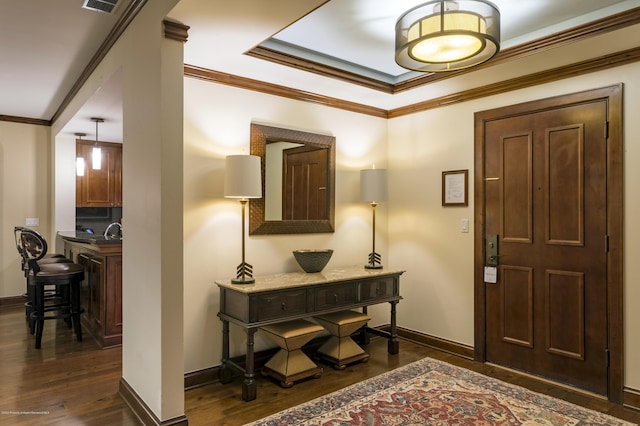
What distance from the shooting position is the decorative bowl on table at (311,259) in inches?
139

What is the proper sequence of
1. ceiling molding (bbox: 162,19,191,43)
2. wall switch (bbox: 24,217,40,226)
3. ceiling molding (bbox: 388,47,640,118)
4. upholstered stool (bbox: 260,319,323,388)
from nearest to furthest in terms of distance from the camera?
ceiling molding (bbox: 162,19,191,43) < ceiling molding (bbox: 388,47,640,118) < upholstered stool (bbox: 260,319,323,388) < wall switch (bbox: 24,217,40,226)

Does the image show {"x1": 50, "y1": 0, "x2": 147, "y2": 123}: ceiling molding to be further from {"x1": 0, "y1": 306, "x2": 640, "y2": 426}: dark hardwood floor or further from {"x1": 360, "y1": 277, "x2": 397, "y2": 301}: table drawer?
{"x1": 360, "y1": 277, "x2": 397, "y2": 301}: table drawer

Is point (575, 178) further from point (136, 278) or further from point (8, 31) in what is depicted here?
point (8, 31)

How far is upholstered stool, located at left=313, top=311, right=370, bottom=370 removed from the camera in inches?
136

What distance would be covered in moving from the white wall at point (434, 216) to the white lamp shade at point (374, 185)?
445 millimetres

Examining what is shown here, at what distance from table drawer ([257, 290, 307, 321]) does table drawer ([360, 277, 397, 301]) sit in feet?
2.17

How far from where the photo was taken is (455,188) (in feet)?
12.6

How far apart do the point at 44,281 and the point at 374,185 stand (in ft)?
10.6

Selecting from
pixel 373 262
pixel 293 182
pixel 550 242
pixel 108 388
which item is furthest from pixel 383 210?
pixel 108 388

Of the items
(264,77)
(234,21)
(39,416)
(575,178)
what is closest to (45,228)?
(39,416)

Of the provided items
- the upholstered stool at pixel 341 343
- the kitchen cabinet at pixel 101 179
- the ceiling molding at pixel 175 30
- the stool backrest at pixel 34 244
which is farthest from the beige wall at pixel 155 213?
the kitchen cabinet at pixel 101 179

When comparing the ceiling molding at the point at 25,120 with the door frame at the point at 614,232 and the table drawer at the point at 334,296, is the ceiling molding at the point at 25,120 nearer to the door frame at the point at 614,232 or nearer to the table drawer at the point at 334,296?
the table drawer at the point at 334,296

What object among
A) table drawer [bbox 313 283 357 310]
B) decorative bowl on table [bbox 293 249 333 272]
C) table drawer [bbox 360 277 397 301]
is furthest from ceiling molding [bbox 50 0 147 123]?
table drawer [bbox 360 277 397 301]

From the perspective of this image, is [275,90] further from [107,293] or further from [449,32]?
[107,293]
